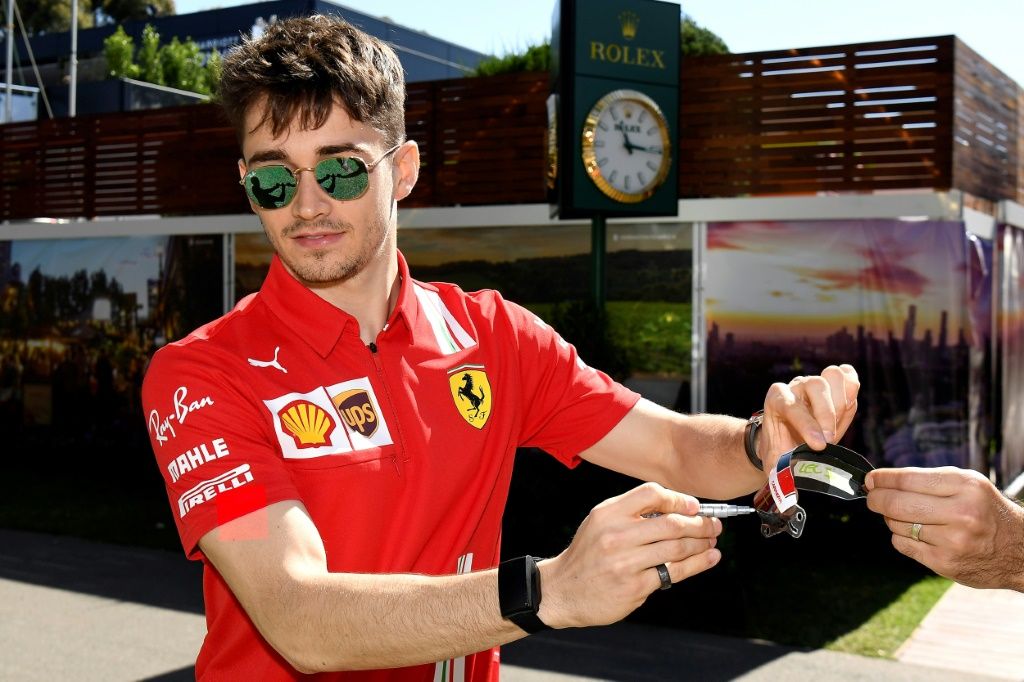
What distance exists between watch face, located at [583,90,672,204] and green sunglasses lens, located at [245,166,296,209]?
274 inches

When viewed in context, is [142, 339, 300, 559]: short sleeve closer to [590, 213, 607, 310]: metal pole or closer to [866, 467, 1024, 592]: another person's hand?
[866, 467, 1024, 592]: another person's hand

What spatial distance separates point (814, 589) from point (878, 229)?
342cm

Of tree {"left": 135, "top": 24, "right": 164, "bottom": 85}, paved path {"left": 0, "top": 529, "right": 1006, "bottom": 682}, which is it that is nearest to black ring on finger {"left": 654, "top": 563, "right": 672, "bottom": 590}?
paved path {"left": 0, "top": 529, "right": 1006, "bottom": 682}

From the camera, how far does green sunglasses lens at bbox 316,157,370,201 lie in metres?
2.40

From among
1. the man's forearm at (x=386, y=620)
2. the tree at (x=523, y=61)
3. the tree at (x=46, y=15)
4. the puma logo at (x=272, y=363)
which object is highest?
the tree at (x=46, y=15)

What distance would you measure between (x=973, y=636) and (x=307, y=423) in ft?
19.7

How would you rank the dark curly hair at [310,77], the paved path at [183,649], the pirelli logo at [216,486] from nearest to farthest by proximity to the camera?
the pirelli logo at [216,486]
the dark curly hair at [310,77]
the paved path at [183,649]

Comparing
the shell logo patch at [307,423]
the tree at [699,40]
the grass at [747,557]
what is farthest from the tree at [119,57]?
the shell logo patch at [307,423]

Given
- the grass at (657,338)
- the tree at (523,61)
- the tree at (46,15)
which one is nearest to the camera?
the grass at (657,338)

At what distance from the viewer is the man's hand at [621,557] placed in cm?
171

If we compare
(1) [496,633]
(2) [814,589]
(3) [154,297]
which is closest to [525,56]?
(3) [154,297]

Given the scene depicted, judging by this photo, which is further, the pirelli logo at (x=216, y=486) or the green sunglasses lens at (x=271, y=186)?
the green sunglasses lens at (x=271, y=186)

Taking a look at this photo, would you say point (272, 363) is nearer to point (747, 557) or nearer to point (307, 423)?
point (307, 423)

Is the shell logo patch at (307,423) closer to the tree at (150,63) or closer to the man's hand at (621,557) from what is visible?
the man's hand at (621,557)
